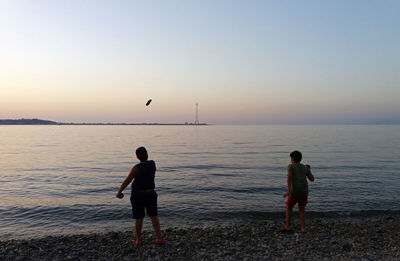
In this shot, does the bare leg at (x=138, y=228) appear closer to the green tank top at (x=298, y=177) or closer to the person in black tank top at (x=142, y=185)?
the person in black tank top at (x=142, y=185)

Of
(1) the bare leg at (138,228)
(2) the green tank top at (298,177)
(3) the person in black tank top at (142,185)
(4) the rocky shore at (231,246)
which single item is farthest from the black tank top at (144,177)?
(2) the green tank top at (298,177)

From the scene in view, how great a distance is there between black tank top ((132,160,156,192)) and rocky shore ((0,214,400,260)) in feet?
5.82

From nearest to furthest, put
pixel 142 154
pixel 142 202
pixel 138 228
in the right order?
pixel 142 154
pixel 142 202
pixel 138 228

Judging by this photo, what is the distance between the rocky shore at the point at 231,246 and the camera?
7656 mm

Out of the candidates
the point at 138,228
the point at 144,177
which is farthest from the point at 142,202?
the point at 138,228

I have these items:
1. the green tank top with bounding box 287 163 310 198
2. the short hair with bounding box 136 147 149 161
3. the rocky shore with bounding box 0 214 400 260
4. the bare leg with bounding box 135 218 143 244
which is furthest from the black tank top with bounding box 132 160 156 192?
the green tank top with bounding box 287 163 310 198

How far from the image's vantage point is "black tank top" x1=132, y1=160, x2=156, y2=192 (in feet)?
24.7

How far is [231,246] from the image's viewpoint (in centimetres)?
847

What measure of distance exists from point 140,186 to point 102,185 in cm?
1322

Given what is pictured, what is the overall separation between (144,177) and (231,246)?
127 inches

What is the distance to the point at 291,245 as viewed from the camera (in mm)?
8367

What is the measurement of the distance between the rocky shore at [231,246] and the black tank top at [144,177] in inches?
69.8

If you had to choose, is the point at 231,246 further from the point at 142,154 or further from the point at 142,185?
the point at 142,154

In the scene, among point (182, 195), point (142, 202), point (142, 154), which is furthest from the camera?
point (182, 195)
